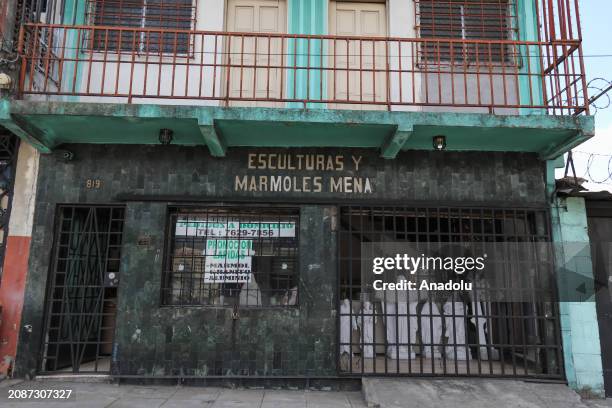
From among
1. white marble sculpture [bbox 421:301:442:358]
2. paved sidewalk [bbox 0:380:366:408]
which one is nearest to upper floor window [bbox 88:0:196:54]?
paved sidewalk [bbox 0:380:366:408]

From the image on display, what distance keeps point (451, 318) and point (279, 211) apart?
300 cm

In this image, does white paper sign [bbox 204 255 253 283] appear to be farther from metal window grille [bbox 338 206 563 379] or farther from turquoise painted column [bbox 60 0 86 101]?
turquoise painted column [bbox 60 0 86 101]

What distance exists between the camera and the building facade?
605 cm

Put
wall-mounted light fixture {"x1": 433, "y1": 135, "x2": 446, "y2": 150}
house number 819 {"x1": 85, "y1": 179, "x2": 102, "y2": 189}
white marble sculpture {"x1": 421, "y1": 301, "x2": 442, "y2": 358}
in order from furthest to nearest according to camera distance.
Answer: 1. white marble sculpture {"x1": 421, "y1": 301, "x2": 442, "y2": 358}
2. house number 819 {"x1": 85, "y1": 179, "x2": 102, "y2": 189}
3. wall-mounted light fixture {"x1": 433, "y1": 135, "x2": 446, "y2": 150}

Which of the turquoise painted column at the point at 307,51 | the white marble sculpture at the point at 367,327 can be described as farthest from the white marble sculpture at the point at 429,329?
the turquoise painted column at the point at 307,51

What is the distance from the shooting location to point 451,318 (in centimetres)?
656

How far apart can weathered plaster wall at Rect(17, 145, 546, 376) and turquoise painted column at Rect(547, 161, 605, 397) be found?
0.41 metres

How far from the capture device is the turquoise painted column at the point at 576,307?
6199 mm

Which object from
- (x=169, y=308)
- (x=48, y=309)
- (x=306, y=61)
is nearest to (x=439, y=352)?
(x=169, y=308)

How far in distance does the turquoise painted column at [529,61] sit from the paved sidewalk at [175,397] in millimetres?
5128

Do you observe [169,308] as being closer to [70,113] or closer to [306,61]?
[70,113]

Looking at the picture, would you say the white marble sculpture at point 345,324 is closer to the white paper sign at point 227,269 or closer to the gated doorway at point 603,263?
the white paper sign at point 227,269

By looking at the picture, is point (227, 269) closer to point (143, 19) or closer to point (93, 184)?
point (93, 184)

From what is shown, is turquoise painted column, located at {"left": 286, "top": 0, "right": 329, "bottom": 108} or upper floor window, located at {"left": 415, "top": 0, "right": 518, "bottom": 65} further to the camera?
upper floor window, located at {"left": 415, "top": 0, "right": 518, "bottom": 65}
